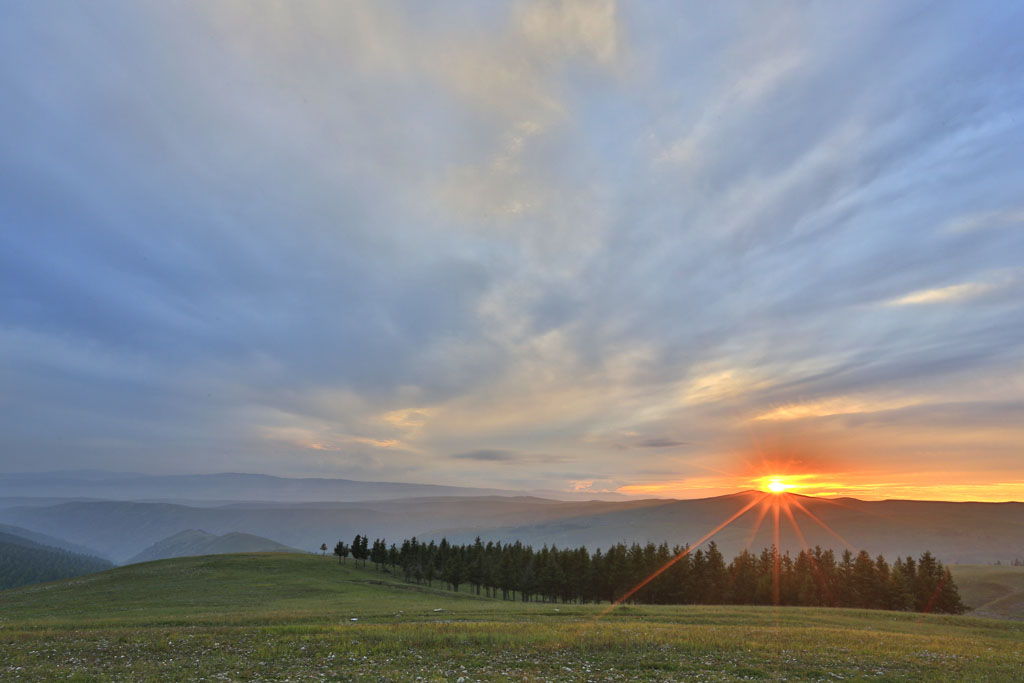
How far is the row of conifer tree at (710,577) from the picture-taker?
7575 centimetres

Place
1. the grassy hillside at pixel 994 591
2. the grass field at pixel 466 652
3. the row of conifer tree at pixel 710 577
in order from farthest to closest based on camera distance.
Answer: the grassy hillside at pixel 994 591 → the row of conifer tree at pixel 710 577 → the grass field at pixel 466 652

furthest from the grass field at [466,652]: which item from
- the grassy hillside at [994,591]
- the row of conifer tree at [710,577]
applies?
the grassy hillside at [994,591]

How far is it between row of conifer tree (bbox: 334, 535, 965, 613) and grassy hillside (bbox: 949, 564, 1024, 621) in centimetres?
3089

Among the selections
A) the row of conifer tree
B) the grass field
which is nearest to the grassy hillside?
the row of conifer tree

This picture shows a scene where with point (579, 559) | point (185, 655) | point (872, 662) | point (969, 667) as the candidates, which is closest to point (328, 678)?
point (185, 655)

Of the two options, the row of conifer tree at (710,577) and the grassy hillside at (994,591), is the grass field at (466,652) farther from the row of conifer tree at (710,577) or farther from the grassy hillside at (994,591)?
the grassy hillside at (994,591)

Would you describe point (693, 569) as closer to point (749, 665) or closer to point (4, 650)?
point (749, 665)

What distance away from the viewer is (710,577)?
85.2 metres

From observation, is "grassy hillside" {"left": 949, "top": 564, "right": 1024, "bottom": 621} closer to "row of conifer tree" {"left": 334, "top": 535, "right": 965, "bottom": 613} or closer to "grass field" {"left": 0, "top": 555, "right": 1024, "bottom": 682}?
"row of conifer tree" {"left": 334, "top": 535, "right": 965, "bottom": 613}

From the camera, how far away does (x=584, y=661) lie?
1884cm

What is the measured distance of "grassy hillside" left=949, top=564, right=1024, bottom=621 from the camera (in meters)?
98.0

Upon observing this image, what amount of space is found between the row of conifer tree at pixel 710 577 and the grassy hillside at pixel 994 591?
3089 centimetres

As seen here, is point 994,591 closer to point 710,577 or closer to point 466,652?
point 710,577

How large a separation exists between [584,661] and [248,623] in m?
25.9
